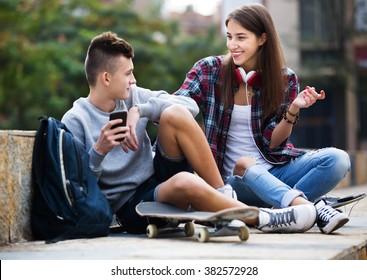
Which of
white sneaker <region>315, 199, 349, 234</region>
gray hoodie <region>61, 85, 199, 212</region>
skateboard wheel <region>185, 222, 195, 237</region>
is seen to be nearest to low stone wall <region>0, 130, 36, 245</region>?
gray hoodie <region>61, 85, 199, 212</region>

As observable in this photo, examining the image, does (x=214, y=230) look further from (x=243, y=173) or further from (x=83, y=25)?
(x=83, y=25)

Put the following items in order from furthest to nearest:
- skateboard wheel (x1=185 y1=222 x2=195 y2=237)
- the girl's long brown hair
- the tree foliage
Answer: the tree foliage < the girl's long brown hair < skateboard wheel (x1=185 y1=222 x2=195 y2=237)

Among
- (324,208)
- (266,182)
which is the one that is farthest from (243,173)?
(324,208)

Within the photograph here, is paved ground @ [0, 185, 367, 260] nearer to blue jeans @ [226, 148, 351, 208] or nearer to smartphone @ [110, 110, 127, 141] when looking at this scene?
blue jeans @ [226, 148, 351, 208]

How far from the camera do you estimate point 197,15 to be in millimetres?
77312

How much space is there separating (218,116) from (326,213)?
102 centimetres

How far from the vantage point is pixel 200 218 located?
419 cm

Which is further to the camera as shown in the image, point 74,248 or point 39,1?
point 39,1

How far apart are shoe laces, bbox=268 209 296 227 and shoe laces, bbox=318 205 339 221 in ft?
0.55

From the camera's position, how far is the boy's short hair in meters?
4.80

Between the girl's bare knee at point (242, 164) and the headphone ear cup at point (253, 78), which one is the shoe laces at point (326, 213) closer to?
the girl's bare knee at point (242, 164)

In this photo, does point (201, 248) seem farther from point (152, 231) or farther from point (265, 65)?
point (265, 65)

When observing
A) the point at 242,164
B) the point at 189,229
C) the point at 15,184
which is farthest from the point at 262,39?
the point at 15,184

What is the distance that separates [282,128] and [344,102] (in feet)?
97.2
